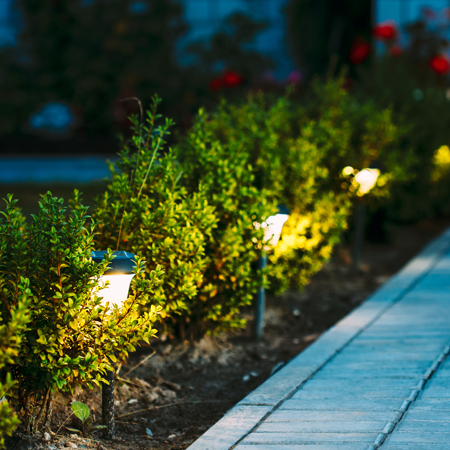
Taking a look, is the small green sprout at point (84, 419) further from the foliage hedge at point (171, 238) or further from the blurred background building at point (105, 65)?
the blurred background building at point (105, 65)

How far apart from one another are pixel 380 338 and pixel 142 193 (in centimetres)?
189

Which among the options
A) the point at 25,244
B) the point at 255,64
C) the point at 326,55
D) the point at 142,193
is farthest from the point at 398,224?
the point at 255,64

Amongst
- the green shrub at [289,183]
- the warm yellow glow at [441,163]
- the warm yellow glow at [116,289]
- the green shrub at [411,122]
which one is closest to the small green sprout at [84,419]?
the warm yellow glow at [116,289]

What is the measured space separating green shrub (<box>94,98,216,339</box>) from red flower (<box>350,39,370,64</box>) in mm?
7795

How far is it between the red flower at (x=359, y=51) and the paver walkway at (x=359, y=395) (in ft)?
22.3

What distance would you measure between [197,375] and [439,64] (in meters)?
12.3

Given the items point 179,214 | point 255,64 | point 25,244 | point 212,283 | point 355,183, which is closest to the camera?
point 25,244

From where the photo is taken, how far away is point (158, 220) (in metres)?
3.61

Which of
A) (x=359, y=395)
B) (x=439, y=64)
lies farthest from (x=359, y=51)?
(x=359, y=395)

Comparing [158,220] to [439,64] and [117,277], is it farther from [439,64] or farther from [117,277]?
[439,64]

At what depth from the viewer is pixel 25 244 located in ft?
9.34

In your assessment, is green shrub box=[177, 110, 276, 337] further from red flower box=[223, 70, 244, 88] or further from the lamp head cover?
red flower box=[223, 70, 244, 88]

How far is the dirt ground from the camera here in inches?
130

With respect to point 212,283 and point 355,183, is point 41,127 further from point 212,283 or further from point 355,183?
point 212,283
